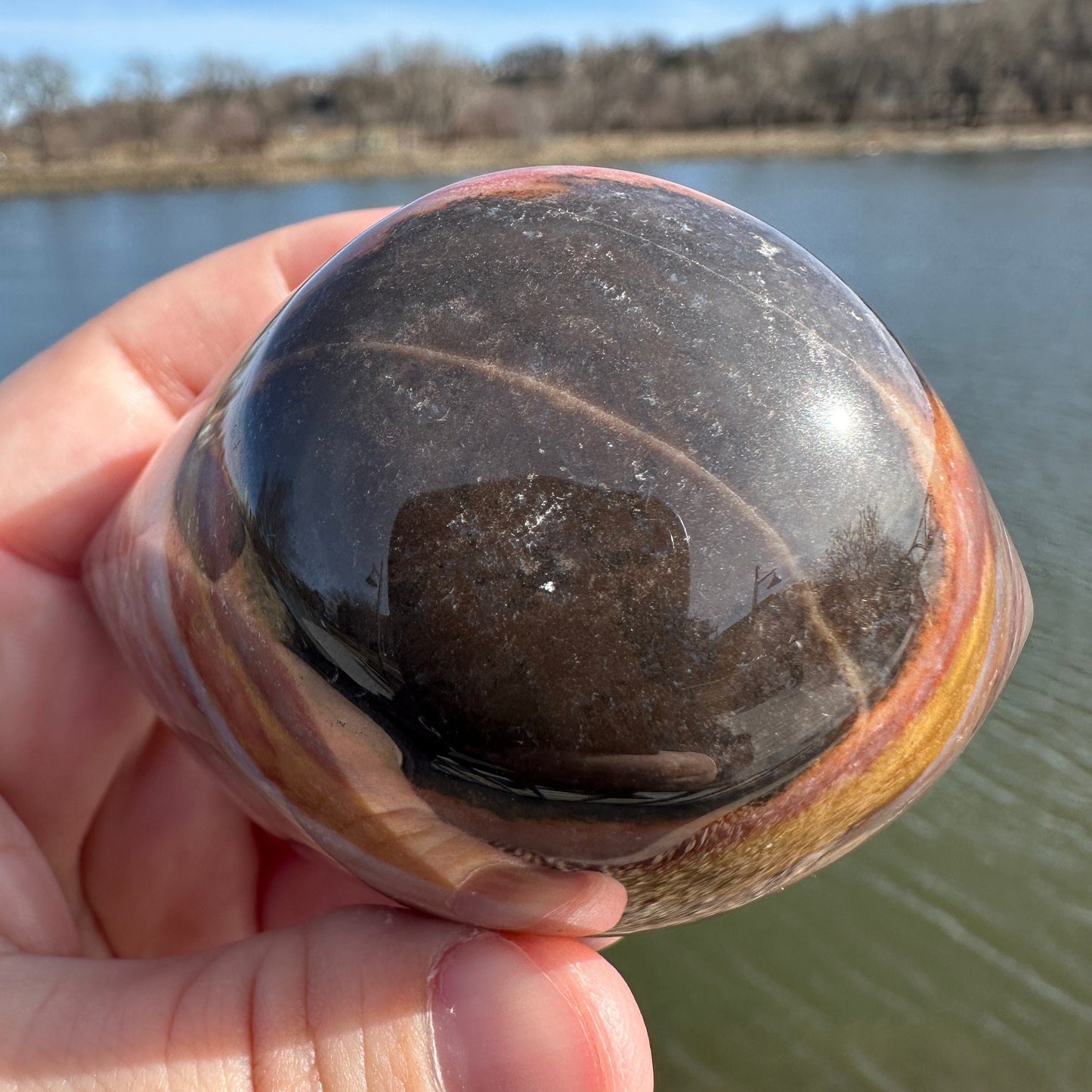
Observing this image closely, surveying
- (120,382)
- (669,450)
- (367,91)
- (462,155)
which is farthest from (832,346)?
(367,91)

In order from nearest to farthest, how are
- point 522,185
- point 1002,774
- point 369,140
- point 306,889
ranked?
1. point 522,185
2. point 306,889
3. point 1002,774
4. point 369,140

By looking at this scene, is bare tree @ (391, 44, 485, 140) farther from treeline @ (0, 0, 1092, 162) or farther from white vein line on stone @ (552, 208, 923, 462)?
white vein line on stone @ (552, 208, 923, 462)

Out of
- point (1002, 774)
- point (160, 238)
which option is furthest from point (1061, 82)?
point (1002, 774)

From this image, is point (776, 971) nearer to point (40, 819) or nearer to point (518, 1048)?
point (518, 1048)

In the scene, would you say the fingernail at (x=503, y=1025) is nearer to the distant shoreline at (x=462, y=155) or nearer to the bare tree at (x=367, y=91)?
the distant shoreline at (x=462, y=155)

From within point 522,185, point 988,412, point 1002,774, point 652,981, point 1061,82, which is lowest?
point 652,981

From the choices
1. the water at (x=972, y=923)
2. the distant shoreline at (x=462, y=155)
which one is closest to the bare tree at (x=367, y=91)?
the distant shoreline at (x=462, y=155)
